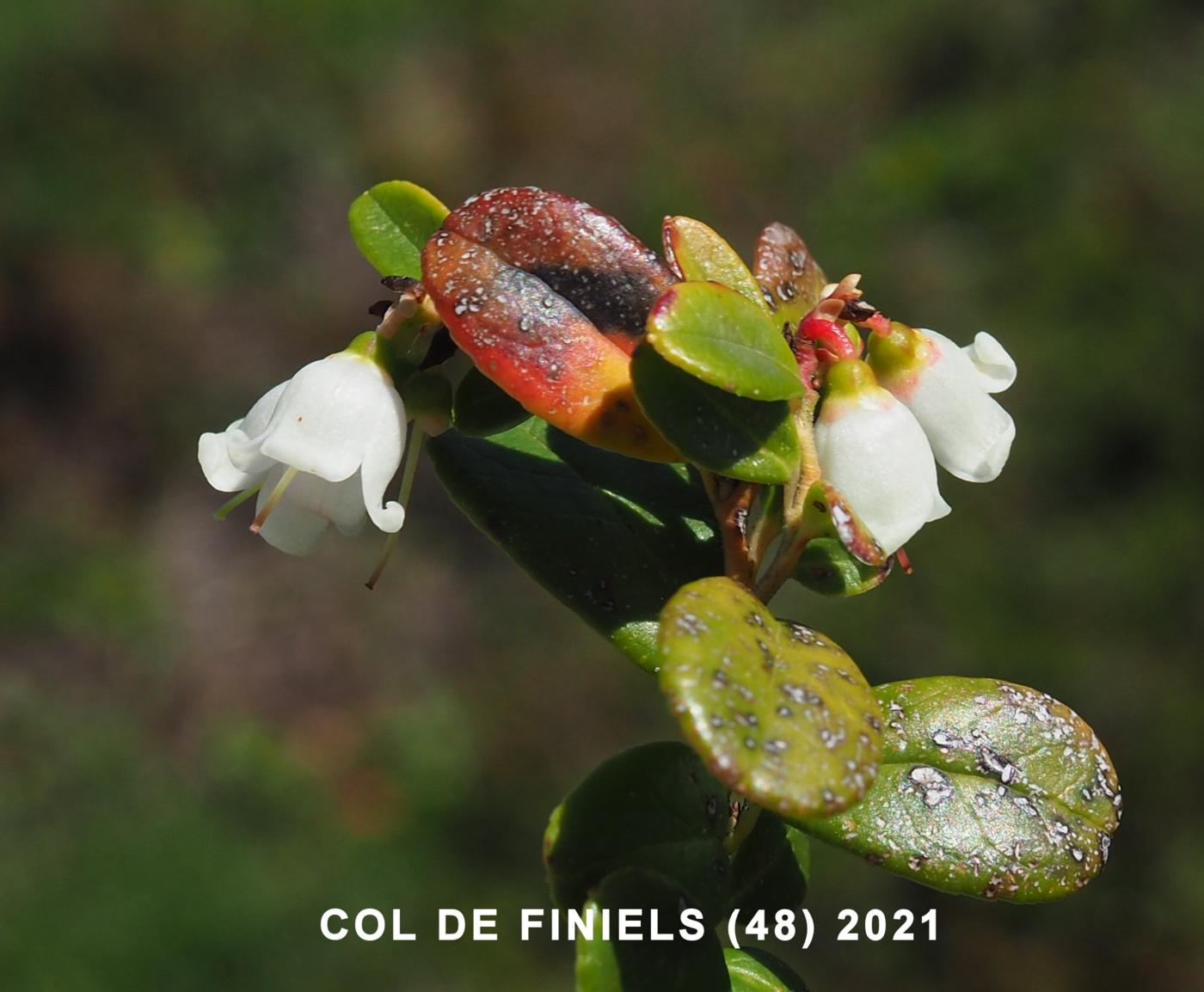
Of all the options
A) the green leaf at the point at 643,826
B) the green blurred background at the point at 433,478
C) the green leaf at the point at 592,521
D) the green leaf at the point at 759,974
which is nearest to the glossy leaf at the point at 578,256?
the green leaf at the point at 592,521

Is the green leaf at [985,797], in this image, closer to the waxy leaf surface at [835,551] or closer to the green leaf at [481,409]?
the waxy leaf surface at [835,551]

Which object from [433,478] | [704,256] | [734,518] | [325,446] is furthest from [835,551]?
[433,478]

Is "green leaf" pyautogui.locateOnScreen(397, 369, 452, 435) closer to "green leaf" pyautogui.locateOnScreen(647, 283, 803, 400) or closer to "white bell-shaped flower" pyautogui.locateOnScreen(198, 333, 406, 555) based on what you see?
"white bell-shaped flower" pyautogui.locateOnScreen(198, 333, 406, 555)

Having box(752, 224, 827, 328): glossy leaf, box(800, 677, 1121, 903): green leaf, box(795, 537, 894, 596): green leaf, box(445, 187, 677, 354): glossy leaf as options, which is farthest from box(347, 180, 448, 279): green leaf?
box(800, 677, 1121, 903): green leaf

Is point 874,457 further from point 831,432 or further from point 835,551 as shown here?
point 835,551

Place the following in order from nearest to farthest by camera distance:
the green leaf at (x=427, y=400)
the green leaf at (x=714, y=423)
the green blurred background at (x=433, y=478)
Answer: the green leaf at (x=714, y=423) → the green leaf at (x=427, y=400) → the green blurred background at (x=433, y=478)

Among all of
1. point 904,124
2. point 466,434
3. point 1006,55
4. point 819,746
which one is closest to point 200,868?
point 466,434
